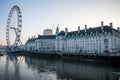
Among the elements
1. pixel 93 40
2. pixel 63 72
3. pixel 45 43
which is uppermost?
pixel 45 43

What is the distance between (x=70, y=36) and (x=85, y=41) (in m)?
14.0

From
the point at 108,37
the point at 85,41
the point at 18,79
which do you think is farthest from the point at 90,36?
the point at 18,79

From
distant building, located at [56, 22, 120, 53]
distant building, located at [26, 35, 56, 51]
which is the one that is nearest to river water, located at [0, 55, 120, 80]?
distant building, located at [56, 22, 120, 53]

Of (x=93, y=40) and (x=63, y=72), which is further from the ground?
(x=93, y=40)

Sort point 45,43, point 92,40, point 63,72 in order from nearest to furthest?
point 63,72
point 92,40
point 45,43

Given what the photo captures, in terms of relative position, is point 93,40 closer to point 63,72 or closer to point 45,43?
point 63,72

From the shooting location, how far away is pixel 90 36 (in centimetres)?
7088

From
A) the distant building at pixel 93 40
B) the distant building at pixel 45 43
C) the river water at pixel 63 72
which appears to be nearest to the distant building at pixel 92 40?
the distant building at pixel 93 40

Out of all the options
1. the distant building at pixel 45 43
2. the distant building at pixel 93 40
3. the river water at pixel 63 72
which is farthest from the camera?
the distant building at pixel 45 43

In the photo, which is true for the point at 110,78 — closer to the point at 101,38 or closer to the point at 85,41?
the point at 101,38

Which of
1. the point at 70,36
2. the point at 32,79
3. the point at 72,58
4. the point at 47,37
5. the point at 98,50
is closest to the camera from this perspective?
the point at 32,79

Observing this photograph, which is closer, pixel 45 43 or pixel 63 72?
pixel 63 72

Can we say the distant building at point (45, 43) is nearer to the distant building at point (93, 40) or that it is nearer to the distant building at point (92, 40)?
the distant building at point (92, 40)

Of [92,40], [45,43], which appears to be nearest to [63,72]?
[92,40]
